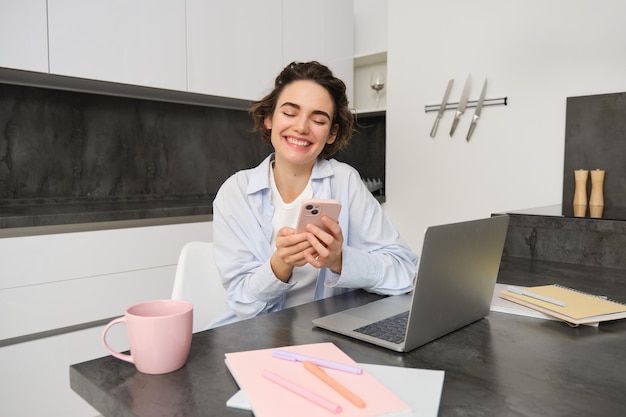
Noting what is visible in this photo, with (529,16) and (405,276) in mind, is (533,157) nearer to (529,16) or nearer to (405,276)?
(529,16)

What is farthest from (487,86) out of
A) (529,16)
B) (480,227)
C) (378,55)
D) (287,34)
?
(480,227)

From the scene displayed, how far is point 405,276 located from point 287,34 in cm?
201

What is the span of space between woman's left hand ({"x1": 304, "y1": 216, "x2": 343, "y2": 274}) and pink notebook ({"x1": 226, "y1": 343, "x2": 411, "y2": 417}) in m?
0.27

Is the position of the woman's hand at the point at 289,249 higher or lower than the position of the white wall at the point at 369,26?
lower

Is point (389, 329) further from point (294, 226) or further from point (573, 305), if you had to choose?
point (294, 226)

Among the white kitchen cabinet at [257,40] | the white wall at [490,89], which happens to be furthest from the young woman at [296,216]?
the white wall at [490,89]

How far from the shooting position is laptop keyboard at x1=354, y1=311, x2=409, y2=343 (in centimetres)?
69

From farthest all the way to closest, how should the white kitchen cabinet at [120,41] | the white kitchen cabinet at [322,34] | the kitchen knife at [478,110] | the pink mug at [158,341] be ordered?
1. the white kitchen cabinet at [322,34]
2. the kitchen knife at [478,110]
3. the white kitchen cabinet at [120,41]
4. the pink mug at [158,341]

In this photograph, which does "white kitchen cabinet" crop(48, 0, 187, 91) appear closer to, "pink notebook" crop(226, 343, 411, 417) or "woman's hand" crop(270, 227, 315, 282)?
"woman's hand" crop(270, 227, 315, 282)

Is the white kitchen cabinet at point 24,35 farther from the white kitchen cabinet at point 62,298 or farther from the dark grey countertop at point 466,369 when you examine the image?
the dark grey countertop at point 466,369

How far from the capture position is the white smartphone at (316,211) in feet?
2.63

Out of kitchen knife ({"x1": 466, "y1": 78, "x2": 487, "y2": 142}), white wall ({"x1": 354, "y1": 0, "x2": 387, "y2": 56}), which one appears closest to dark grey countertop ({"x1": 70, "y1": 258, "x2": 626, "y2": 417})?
kitchen knife ({"x1": 466, "y1": 78, "x2": 487, "y2": 142})

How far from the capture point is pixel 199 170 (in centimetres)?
275

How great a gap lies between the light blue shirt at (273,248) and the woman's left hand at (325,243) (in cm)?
4
